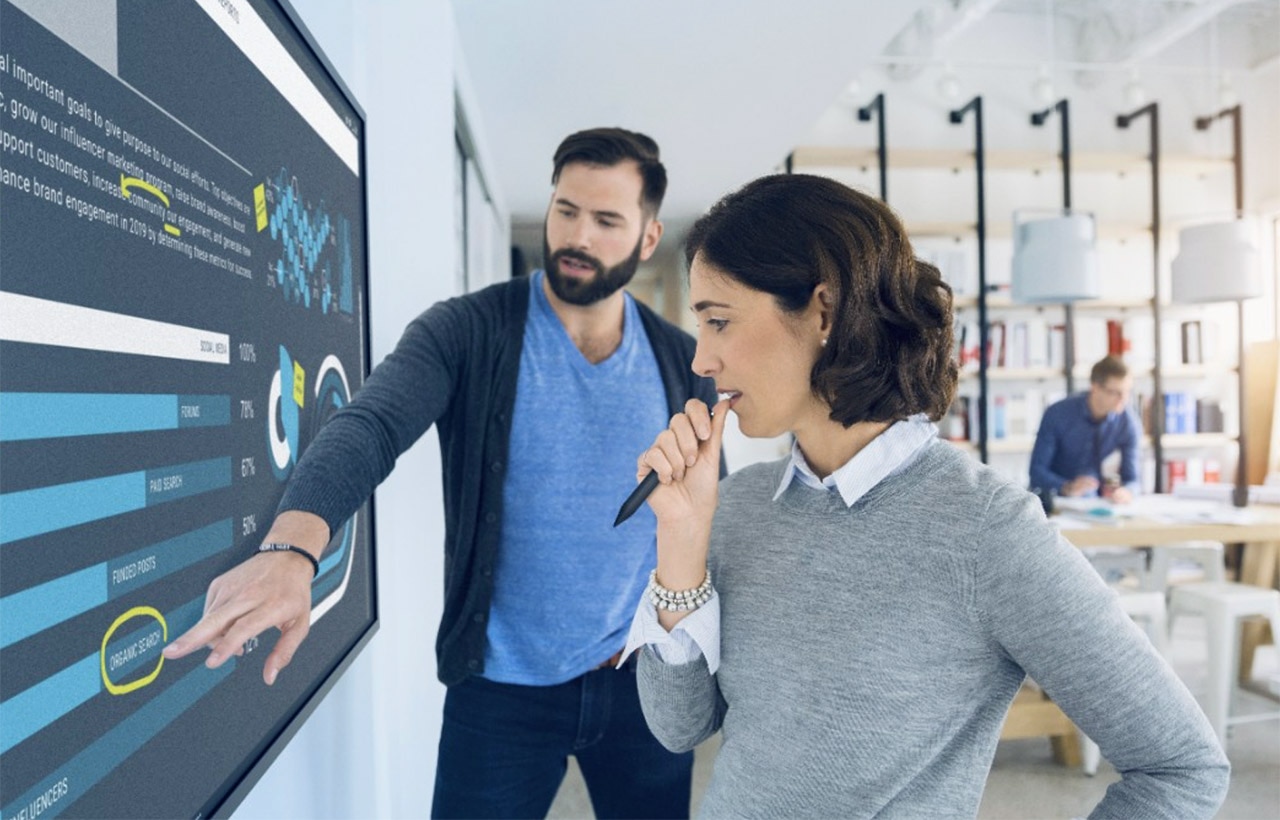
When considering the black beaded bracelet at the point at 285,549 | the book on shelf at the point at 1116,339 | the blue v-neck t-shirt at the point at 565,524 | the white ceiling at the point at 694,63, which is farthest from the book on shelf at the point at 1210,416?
the black beaded bracelet at the point at 285,549

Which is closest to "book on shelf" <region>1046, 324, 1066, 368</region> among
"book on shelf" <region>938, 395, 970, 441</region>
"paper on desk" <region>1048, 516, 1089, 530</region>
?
"book on shelf" <region>938, 395, 970, 441</region>

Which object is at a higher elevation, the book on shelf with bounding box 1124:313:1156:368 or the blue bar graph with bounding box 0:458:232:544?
the book on shelf with bounding box 1124:313:1156:368

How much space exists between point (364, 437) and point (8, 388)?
54cm

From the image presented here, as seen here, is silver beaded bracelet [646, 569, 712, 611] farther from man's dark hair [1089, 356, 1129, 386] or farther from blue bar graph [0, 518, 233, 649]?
man's dark hair [1089, 356, 1129, 386]

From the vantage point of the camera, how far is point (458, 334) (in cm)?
146

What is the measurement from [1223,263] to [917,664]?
434cm

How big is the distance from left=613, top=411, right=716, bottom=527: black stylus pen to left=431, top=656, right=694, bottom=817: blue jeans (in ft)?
1.81

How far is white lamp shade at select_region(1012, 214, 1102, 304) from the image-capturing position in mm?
4043

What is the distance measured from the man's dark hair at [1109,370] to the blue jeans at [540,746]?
3.66 metres

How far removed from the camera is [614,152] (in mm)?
1604

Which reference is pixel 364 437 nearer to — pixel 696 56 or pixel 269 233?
pixel 269 233

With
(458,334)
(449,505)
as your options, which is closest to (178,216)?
(458,334)

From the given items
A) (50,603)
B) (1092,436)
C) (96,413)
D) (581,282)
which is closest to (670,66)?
(581,282)

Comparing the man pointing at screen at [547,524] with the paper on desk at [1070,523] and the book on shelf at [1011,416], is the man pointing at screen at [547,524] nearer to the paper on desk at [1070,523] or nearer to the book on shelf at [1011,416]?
the paper on desk at [1070,523]
